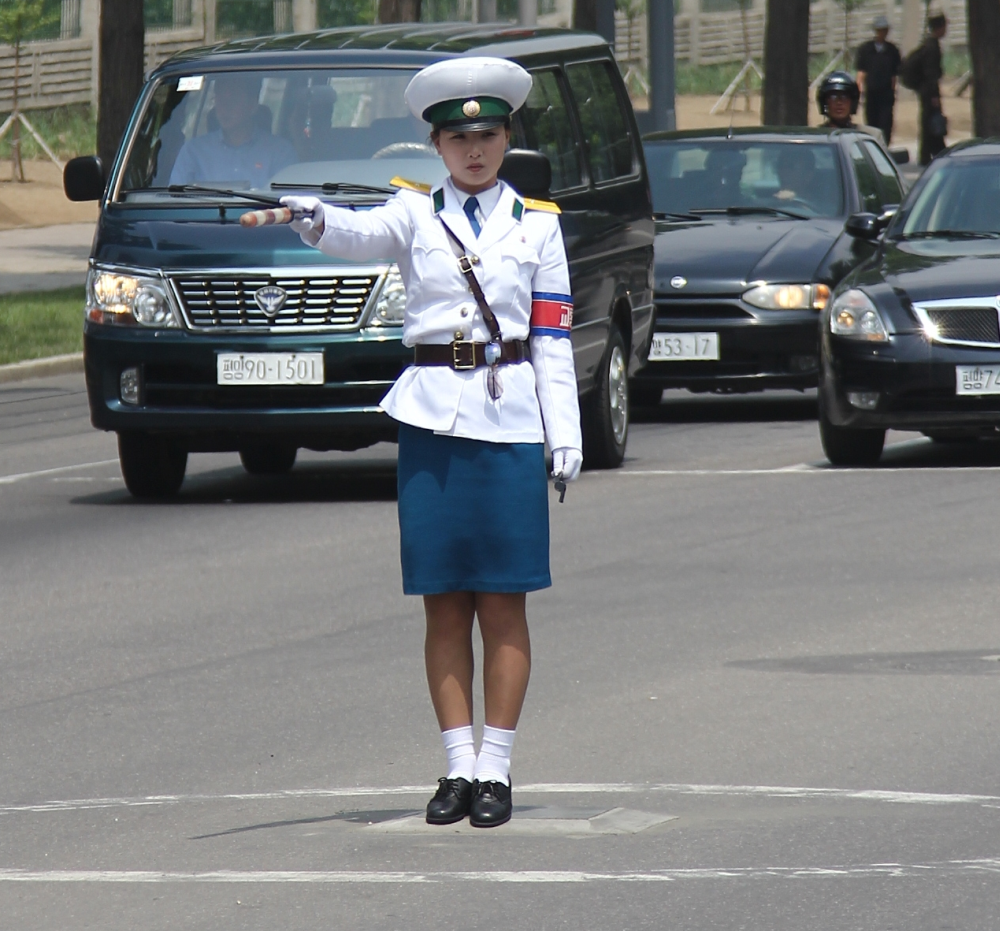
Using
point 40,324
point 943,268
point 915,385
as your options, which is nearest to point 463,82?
point 915,385

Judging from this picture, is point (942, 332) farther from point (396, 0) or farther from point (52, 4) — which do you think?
point (52, 4)

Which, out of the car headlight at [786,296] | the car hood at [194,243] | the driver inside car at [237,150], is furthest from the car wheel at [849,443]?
the driver inside car at [237,150]

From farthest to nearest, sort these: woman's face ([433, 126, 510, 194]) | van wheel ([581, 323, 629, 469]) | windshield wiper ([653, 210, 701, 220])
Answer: windshield wiper ([653, 210, 701, 220]), van wheel ([581, 323, 629, 469]), woman's face ([433, 126, 510, 194])

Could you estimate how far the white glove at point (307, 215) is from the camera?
5.83 m

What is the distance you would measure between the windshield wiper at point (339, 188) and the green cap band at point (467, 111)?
590 centimetres

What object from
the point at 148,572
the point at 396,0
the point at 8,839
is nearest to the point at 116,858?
the point at 8,839

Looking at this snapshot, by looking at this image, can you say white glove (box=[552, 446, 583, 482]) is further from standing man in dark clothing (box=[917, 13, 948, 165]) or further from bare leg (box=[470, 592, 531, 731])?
standing man in dark clothing (box=[917, 13, 948, 165])

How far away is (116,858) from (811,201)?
12.0 meters

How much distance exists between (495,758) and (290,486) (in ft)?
23.3

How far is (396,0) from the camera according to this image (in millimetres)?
32031

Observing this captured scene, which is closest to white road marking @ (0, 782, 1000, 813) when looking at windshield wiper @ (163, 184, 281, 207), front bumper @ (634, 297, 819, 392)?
windshield wiper @ (163, 184, 281, 207)

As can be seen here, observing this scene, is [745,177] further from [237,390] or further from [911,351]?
[237,390]

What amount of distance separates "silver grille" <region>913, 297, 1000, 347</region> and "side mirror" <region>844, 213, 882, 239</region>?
168 centimetres

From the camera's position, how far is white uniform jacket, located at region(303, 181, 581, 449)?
5.99 m
